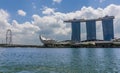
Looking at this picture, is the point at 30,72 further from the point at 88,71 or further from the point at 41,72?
the point at 88,71

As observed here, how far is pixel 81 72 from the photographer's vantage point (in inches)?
1383

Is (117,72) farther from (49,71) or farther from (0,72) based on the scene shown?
(0,72)

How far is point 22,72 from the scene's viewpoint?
116 ft

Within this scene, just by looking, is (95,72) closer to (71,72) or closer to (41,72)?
(71,72)

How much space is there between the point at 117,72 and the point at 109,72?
3.45 feet

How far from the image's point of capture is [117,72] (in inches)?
1400

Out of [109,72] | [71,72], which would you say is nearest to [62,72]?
[71,72]

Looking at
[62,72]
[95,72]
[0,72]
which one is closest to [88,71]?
[95,72]

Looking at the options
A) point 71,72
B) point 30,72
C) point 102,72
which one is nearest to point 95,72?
point 102,72

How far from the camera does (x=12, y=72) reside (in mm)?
35188

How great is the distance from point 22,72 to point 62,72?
16.5 feet

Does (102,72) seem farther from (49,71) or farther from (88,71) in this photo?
(49,71)

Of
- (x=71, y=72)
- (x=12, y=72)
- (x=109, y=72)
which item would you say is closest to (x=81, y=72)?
(x=71, y=72)

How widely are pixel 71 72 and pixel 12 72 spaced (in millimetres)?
7389
